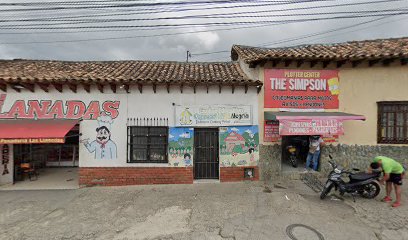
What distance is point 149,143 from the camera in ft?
26.7

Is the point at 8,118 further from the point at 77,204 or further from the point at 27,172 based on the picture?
the point at 77,204

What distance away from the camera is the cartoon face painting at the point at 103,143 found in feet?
26.0

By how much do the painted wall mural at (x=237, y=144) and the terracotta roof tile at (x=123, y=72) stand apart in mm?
1707

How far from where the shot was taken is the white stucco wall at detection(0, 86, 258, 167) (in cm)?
787

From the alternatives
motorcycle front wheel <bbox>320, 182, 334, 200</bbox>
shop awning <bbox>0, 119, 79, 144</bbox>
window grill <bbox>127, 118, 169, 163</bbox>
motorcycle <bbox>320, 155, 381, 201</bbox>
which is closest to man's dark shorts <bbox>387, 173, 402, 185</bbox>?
motorcycle <bbox>320, 155, 381, 201</bbox>

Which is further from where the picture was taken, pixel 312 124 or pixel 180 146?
pixel 180 146

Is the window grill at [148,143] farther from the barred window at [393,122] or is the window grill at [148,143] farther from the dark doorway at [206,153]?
the barred window at [393,122]

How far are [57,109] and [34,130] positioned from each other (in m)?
1.01

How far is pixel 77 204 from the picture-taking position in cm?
643

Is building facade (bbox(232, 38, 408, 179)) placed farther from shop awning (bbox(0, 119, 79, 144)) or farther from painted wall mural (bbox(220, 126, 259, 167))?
shop awning (bbox(0, 119, 79, 144))

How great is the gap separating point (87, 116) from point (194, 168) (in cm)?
428

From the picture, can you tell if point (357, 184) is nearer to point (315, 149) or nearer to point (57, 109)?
point (315, 149)

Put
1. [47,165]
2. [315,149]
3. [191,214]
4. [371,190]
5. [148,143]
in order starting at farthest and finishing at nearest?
1. [47,165]
2. [315,149]
3. [148,143]
4. [371,190]
5. [191,214]

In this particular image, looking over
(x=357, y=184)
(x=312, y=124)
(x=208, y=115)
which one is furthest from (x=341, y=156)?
(x=208, y=115)
